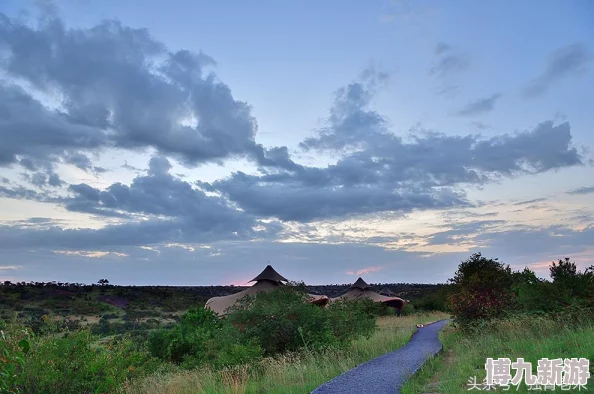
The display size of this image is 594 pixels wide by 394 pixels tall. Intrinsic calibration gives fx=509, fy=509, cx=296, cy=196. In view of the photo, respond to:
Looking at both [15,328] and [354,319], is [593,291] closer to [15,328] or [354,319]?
[354,319]

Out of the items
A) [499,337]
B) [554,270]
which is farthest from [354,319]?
[554,270]

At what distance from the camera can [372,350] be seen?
16500 millimetres

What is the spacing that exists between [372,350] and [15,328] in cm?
1076

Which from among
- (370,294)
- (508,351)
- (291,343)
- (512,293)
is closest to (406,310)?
(370,294)

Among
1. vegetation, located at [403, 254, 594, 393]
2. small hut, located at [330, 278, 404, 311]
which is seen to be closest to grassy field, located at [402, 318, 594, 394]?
vegetation, located at [403, 254, 594, 393]

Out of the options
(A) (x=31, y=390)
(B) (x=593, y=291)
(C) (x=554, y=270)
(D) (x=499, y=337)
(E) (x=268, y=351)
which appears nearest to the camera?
(A) (x=31, y=390)

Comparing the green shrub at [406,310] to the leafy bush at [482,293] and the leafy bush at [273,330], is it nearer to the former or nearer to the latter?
the leafy bush at [482,293]

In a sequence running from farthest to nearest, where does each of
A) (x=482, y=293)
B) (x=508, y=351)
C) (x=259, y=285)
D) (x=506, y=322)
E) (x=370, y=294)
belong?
(x=370, y=294)
(x=259, y=285)
(x=482, y=293)
(x=506, y=322)
(x=508, y=351)

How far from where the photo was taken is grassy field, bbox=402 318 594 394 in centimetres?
947

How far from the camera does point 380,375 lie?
10984 millimetres

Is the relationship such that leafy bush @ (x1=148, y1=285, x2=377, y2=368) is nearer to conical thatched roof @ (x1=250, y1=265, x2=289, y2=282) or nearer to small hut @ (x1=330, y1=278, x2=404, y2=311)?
conical thatched roof @ (x1=250, y1=265, x2=289, y2=282)

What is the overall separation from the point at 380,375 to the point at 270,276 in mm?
17628

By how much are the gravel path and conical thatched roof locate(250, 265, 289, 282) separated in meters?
13.1

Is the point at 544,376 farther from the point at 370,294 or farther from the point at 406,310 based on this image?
the point at 406,310
